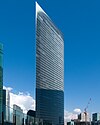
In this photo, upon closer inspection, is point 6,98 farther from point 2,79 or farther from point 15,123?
point 15,123

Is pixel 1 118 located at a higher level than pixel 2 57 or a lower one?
lower

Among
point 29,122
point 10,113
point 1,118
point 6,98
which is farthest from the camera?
point 6,98

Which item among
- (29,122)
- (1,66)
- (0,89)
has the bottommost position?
(29,122)

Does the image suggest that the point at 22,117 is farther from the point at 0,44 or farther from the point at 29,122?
the point at 0,44

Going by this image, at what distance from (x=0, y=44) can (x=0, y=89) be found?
60.4ft

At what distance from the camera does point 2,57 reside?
15125 cm

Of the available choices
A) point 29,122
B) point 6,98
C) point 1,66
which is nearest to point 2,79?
point 1,66

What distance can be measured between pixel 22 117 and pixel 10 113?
23.1 feet

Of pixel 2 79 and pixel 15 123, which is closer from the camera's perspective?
pixel 15 123

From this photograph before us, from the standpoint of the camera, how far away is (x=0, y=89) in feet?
458

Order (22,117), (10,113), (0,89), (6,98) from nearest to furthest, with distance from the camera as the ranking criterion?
(10,113) → (22,117) → (0,89) → (6,98)

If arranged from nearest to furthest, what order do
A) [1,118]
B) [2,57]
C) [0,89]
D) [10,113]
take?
[1,118] → [10,113] → [0,89] → [2,57]

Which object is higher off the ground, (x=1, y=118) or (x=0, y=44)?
(x=0, y=44)

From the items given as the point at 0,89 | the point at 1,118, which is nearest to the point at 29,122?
the point at 1,118
